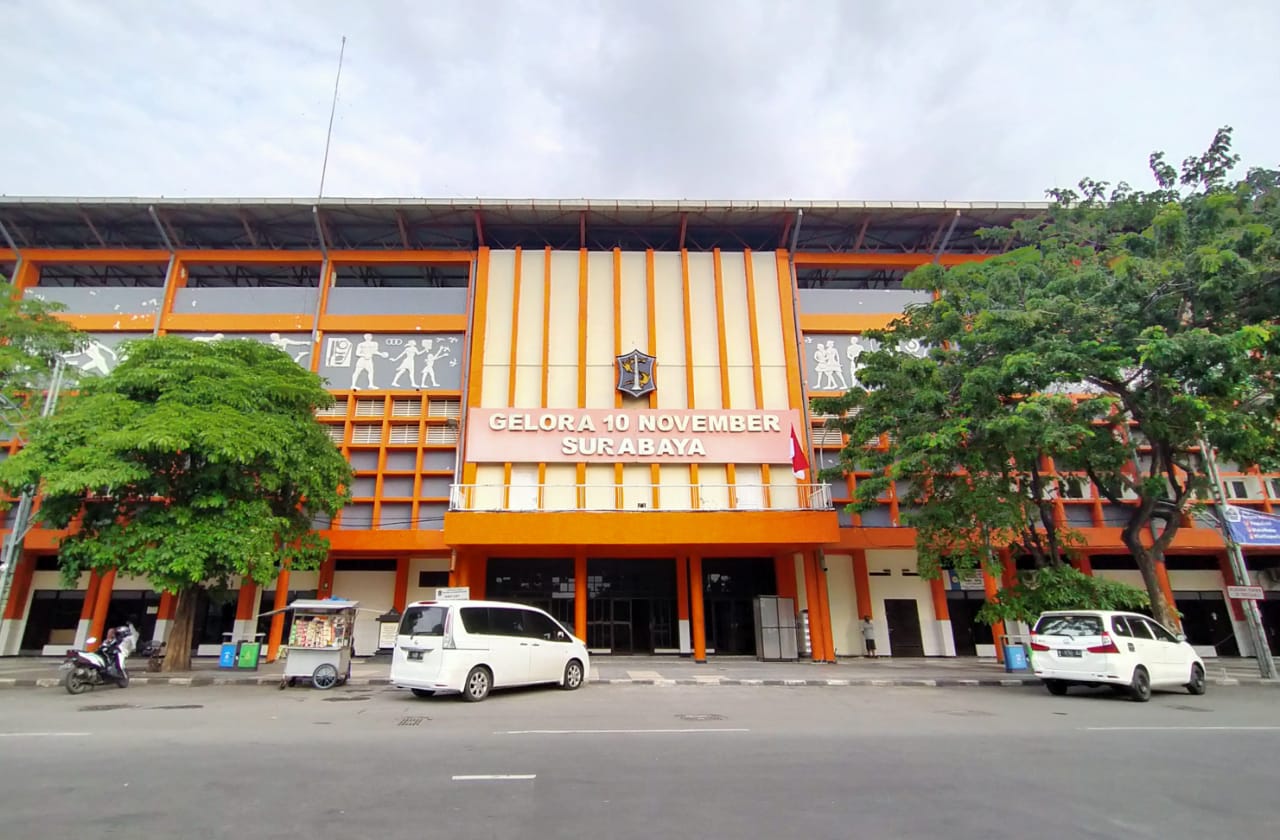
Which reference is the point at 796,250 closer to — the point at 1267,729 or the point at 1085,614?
the point at 1085,614

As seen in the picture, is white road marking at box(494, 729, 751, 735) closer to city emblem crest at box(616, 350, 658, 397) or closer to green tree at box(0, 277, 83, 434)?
city emblem crest at box(616, 350, 658, 397)

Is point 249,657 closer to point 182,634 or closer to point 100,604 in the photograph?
point 182,634

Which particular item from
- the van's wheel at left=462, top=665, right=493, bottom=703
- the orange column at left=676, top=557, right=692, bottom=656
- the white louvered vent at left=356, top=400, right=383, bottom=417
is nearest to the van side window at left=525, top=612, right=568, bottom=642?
the van's wheel at left=462, top=665, right=493, bottom=703

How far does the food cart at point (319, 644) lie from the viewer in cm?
1412

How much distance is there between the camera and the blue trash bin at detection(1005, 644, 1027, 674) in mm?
17797

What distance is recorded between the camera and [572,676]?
13.7 meters

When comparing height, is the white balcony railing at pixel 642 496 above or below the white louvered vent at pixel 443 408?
below

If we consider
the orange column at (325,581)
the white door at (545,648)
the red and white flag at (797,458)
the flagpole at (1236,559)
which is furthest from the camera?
the orange column at (325,581)

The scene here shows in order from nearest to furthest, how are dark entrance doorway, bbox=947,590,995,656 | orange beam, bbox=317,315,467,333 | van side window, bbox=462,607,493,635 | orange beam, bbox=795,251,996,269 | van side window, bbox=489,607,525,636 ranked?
van side window, bbox=462,607,493,635, van side window, bbox=489,607,525,636, dark entrance doorway, bbox=947,590,995,656, orange beam, bbox=317,315,467,333, orange beam, bbox=795,251,996,269

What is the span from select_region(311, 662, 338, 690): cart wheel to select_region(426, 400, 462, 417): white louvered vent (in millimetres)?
10755

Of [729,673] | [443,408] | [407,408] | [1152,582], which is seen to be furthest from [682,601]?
[1152,582]

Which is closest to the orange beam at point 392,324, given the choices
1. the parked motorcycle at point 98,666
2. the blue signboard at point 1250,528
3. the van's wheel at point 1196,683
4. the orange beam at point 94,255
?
the orange beam at point 94,255

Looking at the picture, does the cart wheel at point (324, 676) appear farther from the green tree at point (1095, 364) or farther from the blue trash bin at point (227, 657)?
the green tree at point (1095, 364)

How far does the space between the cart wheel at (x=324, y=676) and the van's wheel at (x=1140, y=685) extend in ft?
52.2
